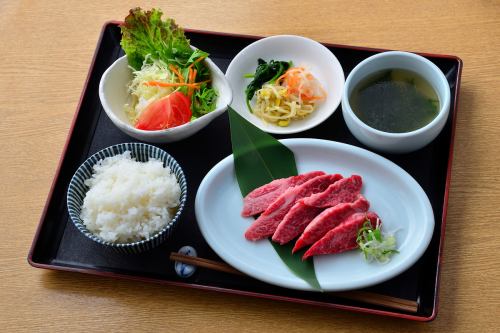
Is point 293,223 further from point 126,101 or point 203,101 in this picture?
point 126,101

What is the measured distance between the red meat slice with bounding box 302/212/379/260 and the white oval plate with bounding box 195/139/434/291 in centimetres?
4

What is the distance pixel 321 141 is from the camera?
223cm

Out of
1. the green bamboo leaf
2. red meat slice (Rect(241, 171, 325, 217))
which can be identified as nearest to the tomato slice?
the green bamboo leaf

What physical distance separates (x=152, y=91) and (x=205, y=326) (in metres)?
0.98

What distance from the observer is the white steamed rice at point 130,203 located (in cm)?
195

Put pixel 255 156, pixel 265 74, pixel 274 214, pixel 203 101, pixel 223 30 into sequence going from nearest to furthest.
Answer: pixel 274 214, pixel 255 156, pixel 203 101, pixel 265 74, pixel 223 30

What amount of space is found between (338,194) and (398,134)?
31 cm

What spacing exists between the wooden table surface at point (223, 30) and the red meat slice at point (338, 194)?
1.25 ft

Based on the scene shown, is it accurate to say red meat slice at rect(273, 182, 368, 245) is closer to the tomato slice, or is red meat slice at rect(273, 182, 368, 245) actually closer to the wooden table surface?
the wooden table surface

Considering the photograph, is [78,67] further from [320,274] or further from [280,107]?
[320,274]

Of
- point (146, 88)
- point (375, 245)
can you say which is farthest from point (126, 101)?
point (375, 245)

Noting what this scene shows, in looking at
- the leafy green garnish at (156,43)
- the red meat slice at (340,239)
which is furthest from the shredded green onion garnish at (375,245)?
the leafy green garnish at (156,43)

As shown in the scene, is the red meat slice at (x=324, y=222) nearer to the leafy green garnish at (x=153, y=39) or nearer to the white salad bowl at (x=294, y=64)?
the white salad bowl at (x=294, y=64)

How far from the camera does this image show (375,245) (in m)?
2.00
